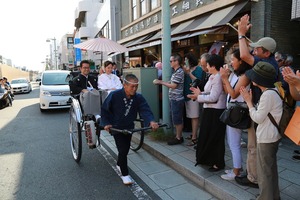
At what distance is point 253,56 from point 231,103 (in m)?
0.66

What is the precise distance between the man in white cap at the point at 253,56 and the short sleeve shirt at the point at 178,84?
1830 millimetres

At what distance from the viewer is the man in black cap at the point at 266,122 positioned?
236 cm

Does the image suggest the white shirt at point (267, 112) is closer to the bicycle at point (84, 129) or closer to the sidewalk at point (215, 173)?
the sidewalk at point (215, 173)

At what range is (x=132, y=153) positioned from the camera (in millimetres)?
4977

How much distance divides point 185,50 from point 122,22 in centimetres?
915

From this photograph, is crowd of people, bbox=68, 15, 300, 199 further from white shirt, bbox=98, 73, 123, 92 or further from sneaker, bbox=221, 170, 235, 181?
white shirt, bbox=98, 73, 123, 92

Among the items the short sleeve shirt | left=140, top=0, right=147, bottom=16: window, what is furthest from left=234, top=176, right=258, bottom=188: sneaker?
left=140, top=0, right=147, bottom=16: window

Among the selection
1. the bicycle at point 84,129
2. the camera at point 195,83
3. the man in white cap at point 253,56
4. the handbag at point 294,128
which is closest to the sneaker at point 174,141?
the bicycle at point 84,129

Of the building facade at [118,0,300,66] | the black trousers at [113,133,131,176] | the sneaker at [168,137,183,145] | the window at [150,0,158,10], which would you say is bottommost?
the sneaker at [168,137,183,145]

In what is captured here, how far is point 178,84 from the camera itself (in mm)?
4695

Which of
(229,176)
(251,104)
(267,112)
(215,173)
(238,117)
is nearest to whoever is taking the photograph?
(267,112)

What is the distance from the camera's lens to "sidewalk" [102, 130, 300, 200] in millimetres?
2982

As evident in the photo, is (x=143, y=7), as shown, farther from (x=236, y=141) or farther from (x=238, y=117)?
(x=238, y=117)

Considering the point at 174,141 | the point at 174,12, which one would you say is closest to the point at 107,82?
the point at 174,141
